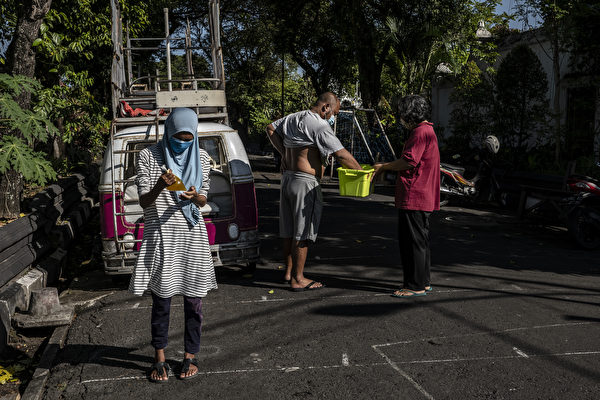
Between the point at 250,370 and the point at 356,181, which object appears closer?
the point at 250,370

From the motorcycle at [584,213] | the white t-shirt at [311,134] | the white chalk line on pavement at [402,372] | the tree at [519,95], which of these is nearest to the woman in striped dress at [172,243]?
the white chalk line on pavement at [402,372]

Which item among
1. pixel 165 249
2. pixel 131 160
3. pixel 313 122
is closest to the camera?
pixel 165 249

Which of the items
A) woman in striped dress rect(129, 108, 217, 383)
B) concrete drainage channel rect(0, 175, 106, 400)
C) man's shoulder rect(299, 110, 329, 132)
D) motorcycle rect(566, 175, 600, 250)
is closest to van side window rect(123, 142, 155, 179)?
concrete drainage channel rect(0, 175, 106, 400)

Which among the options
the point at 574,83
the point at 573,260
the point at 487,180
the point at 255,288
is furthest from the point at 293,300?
the point at 574,83

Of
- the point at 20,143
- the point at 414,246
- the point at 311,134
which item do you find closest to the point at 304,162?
the point at 311,134

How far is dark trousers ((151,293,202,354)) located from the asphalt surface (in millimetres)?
272

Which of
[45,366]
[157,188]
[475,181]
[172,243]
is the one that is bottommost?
[45,366]

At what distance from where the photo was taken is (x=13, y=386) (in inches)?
169

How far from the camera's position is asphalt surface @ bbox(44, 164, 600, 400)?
4.08 metres

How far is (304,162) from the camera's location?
6332mm

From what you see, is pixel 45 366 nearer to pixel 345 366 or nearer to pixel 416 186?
pixel 345 366

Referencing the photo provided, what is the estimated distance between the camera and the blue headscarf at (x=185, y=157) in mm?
4078

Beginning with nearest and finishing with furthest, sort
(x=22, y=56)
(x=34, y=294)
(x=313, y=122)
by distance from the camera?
1. (x=34, y=294)
2. (x=313, y=122)
3. (x=22, y=56)

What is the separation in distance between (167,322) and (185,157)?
1166 millimetres
